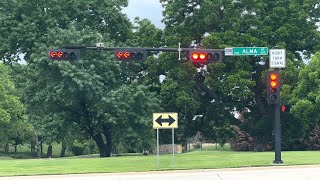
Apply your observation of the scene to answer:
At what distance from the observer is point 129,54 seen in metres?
21.2

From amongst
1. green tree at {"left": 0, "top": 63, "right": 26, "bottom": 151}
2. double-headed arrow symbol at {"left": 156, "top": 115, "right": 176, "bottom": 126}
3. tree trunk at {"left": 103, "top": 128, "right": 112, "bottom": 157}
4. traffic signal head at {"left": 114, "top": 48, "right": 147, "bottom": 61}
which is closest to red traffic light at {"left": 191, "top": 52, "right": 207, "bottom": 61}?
traffic signal head at {"left": 114, "top": 48, "right": 147, "bottom": 61}

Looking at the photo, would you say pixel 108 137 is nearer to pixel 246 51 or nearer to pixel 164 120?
pixel 164 120

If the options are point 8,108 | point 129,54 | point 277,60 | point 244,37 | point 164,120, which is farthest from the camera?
point 8,108

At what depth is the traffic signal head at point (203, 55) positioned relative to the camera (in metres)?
21.1

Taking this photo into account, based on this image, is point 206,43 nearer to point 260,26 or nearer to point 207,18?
point 207,18

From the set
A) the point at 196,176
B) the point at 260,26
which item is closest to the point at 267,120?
the point at 260,26

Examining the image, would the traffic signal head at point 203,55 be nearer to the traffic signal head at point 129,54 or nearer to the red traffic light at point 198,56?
the red traffic light at point 198,56

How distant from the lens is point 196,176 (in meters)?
17.4

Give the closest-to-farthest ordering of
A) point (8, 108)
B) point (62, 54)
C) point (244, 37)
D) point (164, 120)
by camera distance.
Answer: point (62, 54) < point (164, 120) < point (244, 37) < point (8, 108)

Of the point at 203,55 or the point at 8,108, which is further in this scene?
the point at 8,108

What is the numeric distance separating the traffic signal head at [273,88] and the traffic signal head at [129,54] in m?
5.27

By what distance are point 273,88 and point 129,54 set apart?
6.00 meters

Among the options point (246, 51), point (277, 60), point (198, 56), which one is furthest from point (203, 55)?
point (277, 60)

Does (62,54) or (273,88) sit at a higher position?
(62,54)
